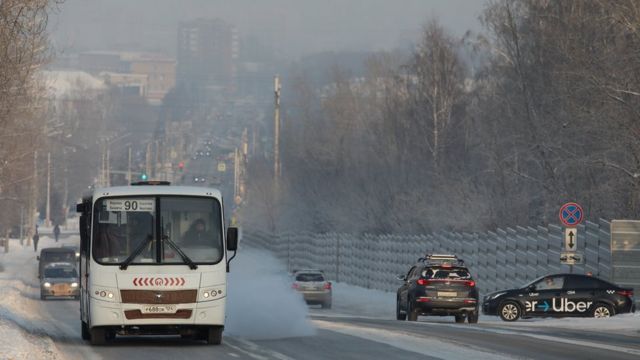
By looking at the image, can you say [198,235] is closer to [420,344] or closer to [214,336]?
[214,336]

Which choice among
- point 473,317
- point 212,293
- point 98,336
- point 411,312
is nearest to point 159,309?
point 212,293

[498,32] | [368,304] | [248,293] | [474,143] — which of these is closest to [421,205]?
[474,143]

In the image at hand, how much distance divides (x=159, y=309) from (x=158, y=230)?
4.62ft

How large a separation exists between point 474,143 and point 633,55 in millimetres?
34262

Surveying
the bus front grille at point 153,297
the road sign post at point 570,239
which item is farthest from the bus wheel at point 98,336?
the road sign post at point 570,239

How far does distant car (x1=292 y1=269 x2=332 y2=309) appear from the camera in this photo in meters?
58.0

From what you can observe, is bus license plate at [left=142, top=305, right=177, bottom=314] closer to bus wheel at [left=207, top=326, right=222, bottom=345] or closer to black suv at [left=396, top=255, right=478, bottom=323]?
bus wheel at [left=207, top=326, right=222, bottom=345]

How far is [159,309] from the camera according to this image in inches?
981

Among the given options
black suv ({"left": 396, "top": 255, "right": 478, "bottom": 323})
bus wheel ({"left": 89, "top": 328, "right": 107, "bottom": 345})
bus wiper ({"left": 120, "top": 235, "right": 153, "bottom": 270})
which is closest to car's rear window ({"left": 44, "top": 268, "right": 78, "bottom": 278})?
black suv ({"left": 396, "top": 255, "right": 478, "bottom": 323})

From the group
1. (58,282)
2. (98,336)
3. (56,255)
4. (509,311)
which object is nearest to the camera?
(98,336)

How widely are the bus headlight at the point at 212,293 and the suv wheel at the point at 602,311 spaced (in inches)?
710

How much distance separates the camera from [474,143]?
79312 mm

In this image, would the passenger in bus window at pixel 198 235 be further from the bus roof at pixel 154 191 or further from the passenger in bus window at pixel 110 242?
the passenger in bus window at pixel 110 242

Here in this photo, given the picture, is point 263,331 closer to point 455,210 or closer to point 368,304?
point 368,304
